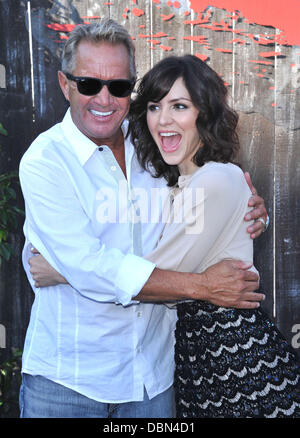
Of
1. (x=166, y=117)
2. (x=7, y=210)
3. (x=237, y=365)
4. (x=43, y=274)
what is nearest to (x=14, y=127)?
(x=7, y=210)

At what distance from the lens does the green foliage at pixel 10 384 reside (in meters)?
2.77

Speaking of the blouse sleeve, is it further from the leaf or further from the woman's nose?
the leaf

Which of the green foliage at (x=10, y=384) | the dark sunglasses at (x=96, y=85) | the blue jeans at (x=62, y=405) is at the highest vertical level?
the dark sunglasses at (x=96, y=85)

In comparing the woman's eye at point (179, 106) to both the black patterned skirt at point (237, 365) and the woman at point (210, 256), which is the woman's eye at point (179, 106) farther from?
the black patterned skirt at point (237, 365)

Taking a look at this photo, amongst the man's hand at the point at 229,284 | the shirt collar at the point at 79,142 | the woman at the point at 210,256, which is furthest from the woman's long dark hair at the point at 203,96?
the man's hand at the point at 229,284

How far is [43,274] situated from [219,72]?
1.63m

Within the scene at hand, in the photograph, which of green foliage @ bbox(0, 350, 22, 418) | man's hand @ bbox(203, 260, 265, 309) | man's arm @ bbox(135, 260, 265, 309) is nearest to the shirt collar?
man's arm @ bbox(135, 260, 265, 309)

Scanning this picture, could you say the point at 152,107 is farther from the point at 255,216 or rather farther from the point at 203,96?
the point at 255,216

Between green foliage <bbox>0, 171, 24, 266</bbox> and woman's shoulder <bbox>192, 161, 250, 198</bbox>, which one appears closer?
woman's shoulder <bbox>192, 161, 250, 198</bbox>

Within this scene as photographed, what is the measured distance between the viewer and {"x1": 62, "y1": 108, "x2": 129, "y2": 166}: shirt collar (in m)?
1.86

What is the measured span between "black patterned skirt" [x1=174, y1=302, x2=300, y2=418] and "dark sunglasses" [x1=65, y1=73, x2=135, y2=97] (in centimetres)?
84

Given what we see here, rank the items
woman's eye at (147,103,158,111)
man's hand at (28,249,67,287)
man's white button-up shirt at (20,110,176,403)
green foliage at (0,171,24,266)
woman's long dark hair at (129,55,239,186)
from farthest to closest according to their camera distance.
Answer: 1. green foliage at (0,171,24,266)
2. woman's eye at (147,103,158,111)
3. woman's long dark hair at (129,55,239,186)
4. man's hand at (28,249,67,287)
5. man's white button-up shirt at (20,110,176,403)

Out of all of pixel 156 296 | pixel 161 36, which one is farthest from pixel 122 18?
pixel 156 296
